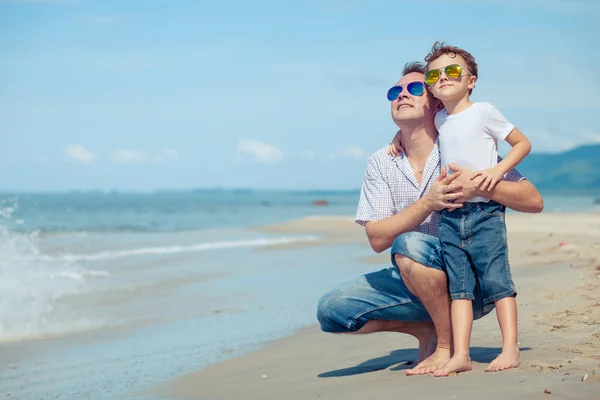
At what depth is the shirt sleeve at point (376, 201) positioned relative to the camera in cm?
460

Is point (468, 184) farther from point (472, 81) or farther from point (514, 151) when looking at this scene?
point (472, 81)

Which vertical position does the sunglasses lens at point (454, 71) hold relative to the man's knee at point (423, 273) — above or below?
above

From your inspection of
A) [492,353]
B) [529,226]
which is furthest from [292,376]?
[529,226]

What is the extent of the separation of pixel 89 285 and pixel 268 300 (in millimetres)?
3842

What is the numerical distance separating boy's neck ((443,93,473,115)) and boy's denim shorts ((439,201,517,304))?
0.54m

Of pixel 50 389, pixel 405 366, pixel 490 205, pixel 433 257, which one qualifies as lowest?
pixel 50 389

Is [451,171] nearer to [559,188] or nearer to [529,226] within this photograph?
[529,226]

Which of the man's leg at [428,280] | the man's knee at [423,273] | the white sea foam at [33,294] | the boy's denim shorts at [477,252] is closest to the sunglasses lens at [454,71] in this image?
the boy's denim shorts at [477,252]

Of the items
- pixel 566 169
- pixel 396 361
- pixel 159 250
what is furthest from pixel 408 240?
pixel 566 169

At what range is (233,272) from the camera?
13.5 m

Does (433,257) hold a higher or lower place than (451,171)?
lower

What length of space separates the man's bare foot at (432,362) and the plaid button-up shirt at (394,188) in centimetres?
66

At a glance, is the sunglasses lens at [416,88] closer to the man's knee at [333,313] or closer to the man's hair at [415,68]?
the man's hair at [415,68]

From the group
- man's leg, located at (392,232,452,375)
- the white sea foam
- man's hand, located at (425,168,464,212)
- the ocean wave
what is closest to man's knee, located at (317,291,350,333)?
man's leg, located at (392,232,452,375)
